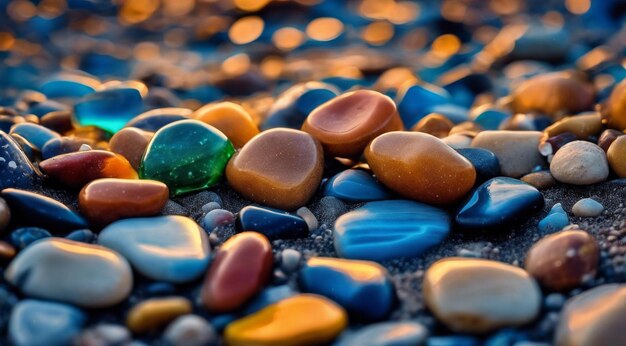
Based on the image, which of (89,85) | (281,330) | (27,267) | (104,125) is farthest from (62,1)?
(281,330)

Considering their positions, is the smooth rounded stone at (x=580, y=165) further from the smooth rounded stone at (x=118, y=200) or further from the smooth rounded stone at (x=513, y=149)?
the smooth rounded stone at (x=118, y=200)

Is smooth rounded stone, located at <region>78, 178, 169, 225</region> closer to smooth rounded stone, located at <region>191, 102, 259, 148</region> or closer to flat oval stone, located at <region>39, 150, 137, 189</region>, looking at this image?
flat oval stone, located at <region>39, 150, 137, 189</region>

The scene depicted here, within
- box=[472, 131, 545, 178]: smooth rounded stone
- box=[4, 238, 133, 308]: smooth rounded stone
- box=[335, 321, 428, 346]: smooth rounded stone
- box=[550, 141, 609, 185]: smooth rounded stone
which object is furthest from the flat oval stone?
box=[550, 141, 609, 185]: smooth rounded stone

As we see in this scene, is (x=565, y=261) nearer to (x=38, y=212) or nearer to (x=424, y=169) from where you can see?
(x=424, y=169)

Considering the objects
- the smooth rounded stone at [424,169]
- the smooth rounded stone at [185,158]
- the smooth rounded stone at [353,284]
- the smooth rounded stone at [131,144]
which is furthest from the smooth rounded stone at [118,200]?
the smooth rounded stone at [424,169]

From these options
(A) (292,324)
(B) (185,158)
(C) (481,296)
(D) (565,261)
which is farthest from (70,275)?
(D) (565,261)

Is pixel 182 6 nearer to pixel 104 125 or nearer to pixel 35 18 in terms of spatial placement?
pixel 35 18

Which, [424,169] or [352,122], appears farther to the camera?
[352,122]
